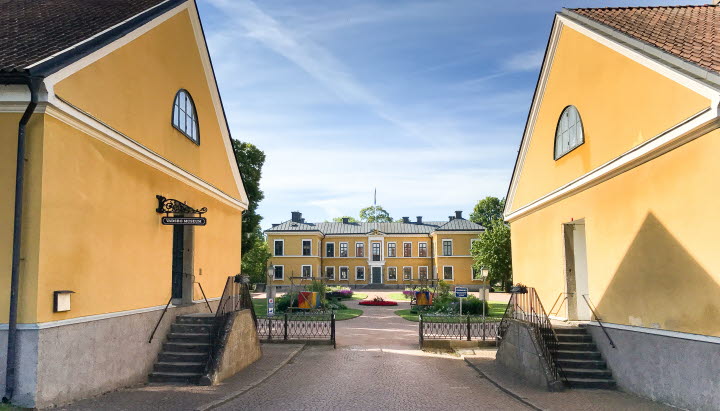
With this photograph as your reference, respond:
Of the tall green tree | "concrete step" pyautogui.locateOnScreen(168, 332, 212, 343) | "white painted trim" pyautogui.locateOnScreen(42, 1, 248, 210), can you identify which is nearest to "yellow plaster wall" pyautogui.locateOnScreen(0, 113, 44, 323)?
Result: "white painted trim" pyautogui.locateOnScreen(42, 1, 248, 210)

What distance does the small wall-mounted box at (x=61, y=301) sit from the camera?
7.44 m

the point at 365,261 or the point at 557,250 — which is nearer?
the point at 557,250

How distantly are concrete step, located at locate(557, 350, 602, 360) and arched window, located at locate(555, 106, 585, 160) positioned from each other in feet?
15.8

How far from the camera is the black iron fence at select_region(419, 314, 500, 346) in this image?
1661 cm

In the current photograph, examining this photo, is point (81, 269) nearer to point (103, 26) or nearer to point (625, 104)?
point (103, 26)

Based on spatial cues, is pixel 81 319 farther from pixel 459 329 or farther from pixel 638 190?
pixel 459 329

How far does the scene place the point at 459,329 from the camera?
18.9 meters

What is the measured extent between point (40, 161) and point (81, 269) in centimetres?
190

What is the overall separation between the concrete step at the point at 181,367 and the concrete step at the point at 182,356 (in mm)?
193

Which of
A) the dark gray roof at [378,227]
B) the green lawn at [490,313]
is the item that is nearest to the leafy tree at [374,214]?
the dark gray roof at [378,227]

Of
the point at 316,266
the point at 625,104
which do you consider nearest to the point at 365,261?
the point at 316,266

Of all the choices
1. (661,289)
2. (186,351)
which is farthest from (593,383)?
(186,351)

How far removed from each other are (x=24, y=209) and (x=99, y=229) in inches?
60.1

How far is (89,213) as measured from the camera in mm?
8398
